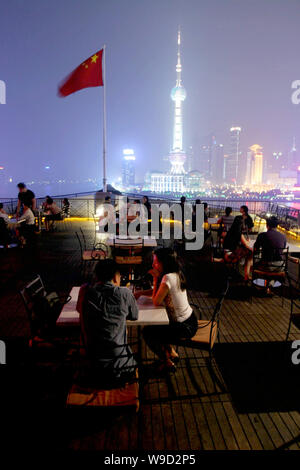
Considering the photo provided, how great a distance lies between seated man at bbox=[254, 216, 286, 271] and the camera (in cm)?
561

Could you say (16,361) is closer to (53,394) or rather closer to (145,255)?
(53,394)

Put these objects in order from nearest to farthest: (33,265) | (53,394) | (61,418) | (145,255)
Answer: (61,418)
(53,394)
(145,255)
(33,265)

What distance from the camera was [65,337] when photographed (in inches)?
138

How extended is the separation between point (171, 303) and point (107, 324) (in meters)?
1.06

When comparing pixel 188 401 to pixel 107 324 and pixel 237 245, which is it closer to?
pixel 107 324

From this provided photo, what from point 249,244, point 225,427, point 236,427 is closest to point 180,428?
point 225,427

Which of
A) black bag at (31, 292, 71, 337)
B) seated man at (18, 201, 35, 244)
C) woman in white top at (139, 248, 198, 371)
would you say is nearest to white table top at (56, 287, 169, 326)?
woman in white top at (139, 248, 198, 371)

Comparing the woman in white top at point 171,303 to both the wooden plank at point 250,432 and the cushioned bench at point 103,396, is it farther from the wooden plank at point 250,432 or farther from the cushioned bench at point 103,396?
the wooden plank at point 250,432

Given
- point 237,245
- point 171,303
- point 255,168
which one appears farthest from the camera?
point 255,168

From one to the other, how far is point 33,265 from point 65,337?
5.01 meters

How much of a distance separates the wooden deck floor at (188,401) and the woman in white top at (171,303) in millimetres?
563

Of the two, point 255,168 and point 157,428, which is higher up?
point 255,168

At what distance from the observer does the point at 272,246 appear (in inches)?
221

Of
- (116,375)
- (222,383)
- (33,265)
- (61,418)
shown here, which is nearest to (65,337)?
(61,418)
